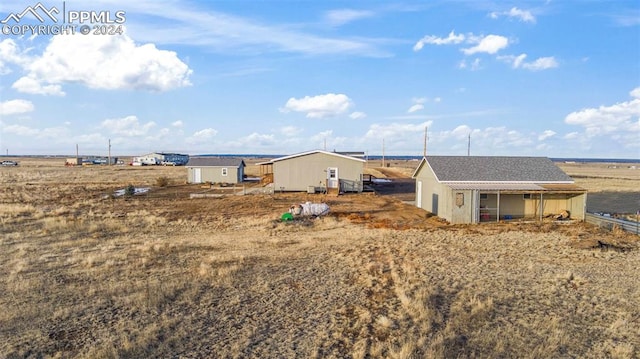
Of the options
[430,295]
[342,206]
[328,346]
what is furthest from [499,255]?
[342,206]

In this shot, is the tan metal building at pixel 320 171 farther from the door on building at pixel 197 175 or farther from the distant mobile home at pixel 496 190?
the door on building at pixel 197 175

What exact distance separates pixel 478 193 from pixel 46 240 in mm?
19131

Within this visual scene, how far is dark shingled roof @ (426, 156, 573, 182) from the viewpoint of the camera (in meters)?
22.3

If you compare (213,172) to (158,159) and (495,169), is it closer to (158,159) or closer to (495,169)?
(495,169)

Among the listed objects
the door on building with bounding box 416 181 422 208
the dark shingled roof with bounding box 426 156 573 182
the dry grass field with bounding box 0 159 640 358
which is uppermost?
the dark shingled roof with bounding box 426 156 573 182

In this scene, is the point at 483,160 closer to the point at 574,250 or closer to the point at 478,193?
the point at 478,193

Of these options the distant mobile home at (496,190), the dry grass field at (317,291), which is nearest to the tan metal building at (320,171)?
the distant mobile home at (496,190)

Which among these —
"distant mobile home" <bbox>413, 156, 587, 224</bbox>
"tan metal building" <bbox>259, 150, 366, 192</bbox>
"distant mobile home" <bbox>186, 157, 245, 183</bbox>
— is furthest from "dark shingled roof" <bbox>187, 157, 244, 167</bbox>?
"distant mobile home" <bbox>413, 156, 587, 224</bbox>

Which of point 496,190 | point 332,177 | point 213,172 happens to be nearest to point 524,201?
point 496,190

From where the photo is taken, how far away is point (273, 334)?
26.1 ft

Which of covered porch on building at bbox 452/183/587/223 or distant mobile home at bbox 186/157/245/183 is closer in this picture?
covered porch on building at bbox 452/183/587/223

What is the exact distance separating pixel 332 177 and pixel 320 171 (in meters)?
1.10

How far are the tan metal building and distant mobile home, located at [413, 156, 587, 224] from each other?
9757 millimetres

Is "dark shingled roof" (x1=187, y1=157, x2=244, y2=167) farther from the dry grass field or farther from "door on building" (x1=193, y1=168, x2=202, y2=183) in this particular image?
the dry grass field
